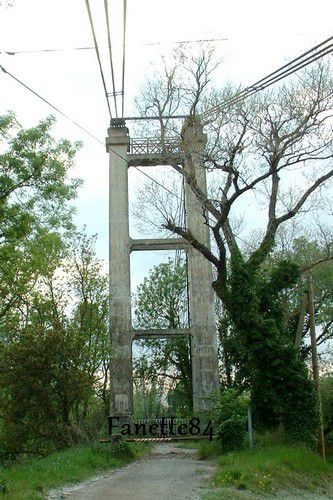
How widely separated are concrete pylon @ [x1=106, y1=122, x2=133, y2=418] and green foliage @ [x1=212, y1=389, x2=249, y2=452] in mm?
11054

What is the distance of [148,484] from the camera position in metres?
13.6

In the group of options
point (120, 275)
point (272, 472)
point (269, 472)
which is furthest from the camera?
point (120, 275)

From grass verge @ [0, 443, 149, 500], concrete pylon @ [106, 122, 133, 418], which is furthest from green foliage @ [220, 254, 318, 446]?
concrete pylon @ [106, 122, 133, 418]

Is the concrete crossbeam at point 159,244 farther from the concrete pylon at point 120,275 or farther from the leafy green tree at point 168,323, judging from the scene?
the leafy green tree at point 168,323

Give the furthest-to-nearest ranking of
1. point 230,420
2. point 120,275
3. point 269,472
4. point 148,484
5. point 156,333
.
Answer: point 120,275 < point 156,333 < point 230,420 < point 269,472 < point 148,484

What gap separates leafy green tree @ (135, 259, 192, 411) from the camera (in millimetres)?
41031

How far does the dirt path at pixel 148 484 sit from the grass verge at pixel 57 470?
A: 33 centimetres

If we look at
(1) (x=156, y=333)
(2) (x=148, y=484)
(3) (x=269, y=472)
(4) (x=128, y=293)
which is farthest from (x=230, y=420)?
(4) (x=128, y=293)

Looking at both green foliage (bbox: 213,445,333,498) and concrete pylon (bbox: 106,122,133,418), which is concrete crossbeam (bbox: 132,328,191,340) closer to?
concrete pylon (bbox: 106,122,133,418)

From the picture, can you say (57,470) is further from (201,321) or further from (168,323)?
(168,323)

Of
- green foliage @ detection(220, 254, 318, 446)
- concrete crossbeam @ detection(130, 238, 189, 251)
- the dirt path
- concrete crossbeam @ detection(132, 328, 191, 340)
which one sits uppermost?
concrete crossbeam @ detection(130, 238, 189, 251)

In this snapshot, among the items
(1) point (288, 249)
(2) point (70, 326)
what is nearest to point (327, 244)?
(1) point (288, 249)

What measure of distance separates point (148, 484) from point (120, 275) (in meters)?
19.3

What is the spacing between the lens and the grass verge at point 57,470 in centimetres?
1079
